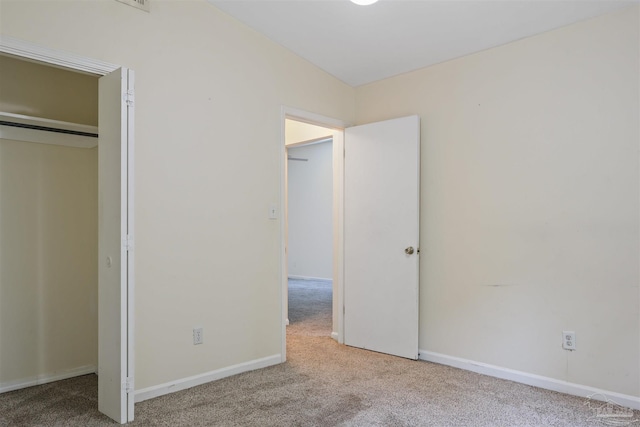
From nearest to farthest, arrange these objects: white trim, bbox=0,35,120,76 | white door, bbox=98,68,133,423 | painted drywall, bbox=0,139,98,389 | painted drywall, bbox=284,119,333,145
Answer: white trim, bbox=0,35,120,76 → white door, bbox=98,68,133,423 → painted drywall, bbox=0,139,98,389 → painted drywall, bbox=284,119,333,145

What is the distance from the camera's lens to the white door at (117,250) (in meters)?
2.44

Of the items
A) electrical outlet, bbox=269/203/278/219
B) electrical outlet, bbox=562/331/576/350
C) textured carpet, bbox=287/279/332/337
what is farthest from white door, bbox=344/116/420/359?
electrical outlet, bbox=562/331/576/350

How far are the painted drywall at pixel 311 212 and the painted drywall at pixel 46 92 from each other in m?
5.20

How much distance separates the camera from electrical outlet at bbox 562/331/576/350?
9.44 feet

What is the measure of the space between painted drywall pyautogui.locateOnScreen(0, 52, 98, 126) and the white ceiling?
1208 mm

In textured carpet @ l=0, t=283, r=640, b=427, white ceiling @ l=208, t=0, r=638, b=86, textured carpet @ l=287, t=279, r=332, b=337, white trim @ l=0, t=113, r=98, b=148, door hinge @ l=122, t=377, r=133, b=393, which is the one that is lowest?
textured carpet @ l=287, t=279, r=332, b=337

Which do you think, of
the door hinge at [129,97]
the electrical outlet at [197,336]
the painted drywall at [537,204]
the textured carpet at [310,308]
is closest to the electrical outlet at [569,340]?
the painted drywall at [537,204]

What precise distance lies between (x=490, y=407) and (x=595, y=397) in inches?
27.3

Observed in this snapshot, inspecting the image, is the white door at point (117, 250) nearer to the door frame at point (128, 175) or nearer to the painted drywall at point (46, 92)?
the door frame at point (128, 175)

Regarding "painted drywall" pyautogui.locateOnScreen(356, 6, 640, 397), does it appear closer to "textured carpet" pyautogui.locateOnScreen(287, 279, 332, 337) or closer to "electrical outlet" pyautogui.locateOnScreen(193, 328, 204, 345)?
"textured carpet" pyautogui.locateOnScreen(287, 279, 332, 337)

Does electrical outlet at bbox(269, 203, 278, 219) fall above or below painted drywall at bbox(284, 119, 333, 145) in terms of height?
below

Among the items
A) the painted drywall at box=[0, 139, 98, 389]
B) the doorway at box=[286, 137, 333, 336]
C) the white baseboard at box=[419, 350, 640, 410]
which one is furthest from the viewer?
the doorway at box=[286, 137, 333, 336]

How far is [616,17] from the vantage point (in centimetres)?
273

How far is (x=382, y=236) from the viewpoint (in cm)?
383
